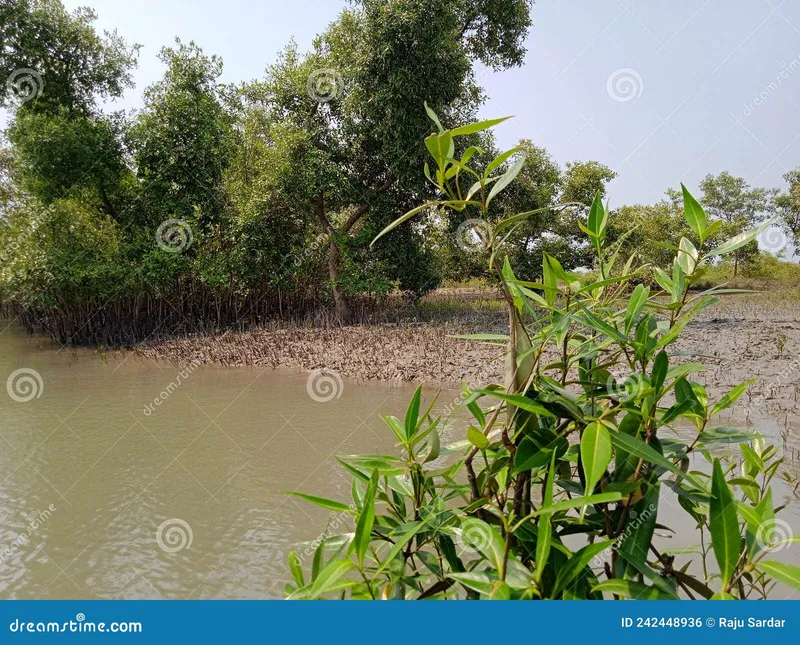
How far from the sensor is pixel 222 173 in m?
14.0

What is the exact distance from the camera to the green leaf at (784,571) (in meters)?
0.85

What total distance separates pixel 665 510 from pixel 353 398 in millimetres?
3728

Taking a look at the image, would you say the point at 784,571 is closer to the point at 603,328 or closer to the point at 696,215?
the point at 603,328

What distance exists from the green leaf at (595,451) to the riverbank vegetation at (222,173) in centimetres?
1189

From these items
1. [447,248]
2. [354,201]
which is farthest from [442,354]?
[447,248]

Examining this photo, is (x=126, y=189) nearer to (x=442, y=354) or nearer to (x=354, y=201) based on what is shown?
(x=354, y=201)

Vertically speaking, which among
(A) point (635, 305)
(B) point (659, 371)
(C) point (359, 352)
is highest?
(A) point (635, 305)

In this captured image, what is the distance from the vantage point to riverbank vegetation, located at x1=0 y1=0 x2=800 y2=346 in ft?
39.4

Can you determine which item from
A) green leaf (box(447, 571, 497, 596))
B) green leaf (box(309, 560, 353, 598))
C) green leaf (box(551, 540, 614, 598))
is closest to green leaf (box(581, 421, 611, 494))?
green leaf (box(551, 540, 614, 598))

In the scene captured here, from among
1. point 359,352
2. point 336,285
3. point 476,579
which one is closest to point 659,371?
point 476,579

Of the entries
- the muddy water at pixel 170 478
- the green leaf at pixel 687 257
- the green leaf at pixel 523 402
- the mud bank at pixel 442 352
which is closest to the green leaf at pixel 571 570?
the green leaf at pixel 523 402

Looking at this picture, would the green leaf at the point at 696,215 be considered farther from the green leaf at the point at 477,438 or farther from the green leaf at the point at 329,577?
the green leaf at the point at 329,577

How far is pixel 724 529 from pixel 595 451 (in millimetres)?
253

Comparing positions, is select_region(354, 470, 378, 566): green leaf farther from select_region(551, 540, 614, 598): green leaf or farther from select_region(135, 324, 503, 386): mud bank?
select_region(135, 324, 503, 386): mud bank
